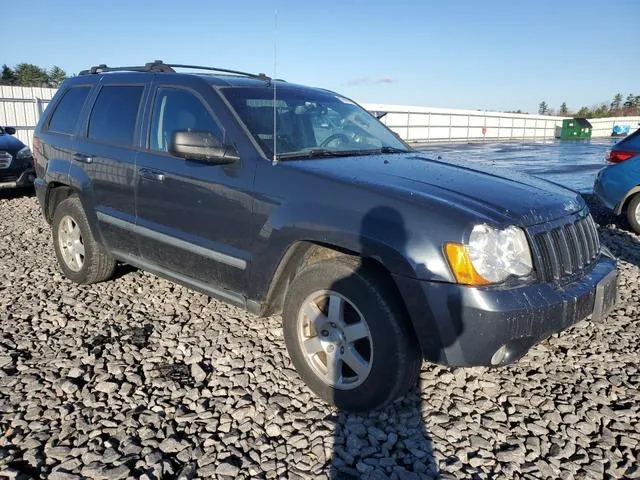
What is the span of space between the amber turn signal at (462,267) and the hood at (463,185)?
9.5 inches

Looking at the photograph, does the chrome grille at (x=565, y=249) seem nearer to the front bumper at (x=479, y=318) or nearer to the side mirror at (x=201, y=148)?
the front bumper at (x=479, y=318)

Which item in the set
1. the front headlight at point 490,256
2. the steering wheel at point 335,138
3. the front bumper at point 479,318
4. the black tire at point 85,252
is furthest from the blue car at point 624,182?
the black tire at point 85,252

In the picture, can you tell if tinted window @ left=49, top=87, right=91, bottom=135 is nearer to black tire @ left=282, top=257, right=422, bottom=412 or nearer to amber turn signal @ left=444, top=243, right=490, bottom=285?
black tire @ left=282, top=257, right=422, bottom=412

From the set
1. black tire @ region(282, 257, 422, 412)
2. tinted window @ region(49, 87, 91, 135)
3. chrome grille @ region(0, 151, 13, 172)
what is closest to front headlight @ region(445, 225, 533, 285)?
black tire @ region(282, 257, 422, 412)

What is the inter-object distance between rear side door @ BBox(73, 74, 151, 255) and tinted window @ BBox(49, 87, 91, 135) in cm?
24

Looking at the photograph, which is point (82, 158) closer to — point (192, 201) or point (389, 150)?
point (192, 201)

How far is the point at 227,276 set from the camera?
3.38 metres

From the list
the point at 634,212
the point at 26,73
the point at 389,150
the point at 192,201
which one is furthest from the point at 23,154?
the point at 26,73

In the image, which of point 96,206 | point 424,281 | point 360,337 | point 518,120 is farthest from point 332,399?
point 518,120

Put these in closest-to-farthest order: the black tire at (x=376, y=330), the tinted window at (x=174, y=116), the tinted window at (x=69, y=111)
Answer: the black tire at (x=376, y=330), the tinted window at (x=174, y=116), the tinted window at (x=69, y=111)

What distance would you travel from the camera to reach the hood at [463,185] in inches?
106

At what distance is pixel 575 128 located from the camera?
4084cm

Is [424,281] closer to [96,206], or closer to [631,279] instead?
[96,206]

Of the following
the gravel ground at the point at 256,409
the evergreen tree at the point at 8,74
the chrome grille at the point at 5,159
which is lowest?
the gravel ground at the point at 256,409
